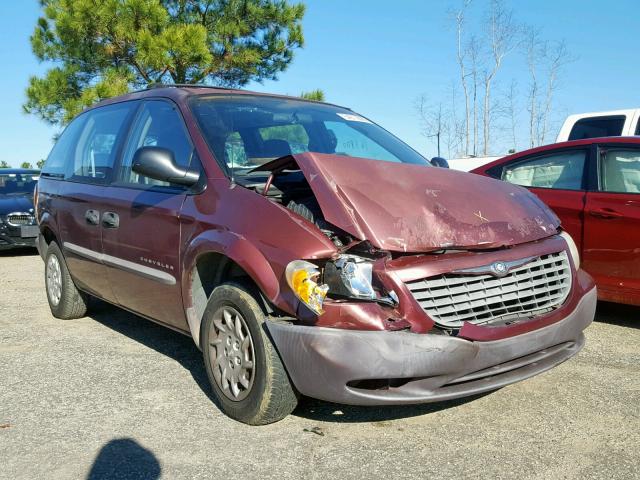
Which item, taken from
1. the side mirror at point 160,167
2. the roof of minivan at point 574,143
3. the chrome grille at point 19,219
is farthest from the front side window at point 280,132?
the chrome grille at point 19,219

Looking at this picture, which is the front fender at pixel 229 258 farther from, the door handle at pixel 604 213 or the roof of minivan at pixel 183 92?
the door handle at pixel 604 213

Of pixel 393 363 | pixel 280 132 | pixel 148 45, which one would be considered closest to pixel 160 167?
pixel 280 132

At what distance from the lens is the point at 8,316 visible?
608cm

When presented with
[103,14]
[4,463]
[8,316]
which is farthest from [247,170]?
[103,14]

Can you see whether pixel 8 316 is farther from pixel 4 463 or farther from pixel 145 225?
pixel 4 463

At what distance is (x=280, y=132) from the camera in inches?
170

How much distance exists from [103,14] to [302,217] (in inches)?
556

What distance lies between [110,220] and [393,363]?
2.50 m

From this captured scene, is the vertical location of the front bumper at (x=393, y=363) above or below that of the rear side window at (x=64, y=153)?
below

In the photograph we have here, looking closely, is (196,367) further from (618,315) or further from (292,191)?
(618,315)

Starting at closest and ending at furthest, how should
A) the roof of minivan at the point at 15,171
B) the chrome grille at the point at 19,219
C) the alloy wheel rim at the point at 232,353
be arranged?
the alloy wheel rim at the point at 232,353, the chrome grille at the point at 19,219, the roof of minivan at the point at 15,171

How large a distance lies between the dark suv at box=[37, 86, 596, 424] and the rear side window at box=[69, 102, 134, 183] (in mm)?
434

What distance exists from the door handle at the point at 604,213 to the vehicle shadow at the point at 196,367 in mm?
2176

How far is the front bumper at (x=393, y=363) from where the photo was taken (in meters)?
2.79
